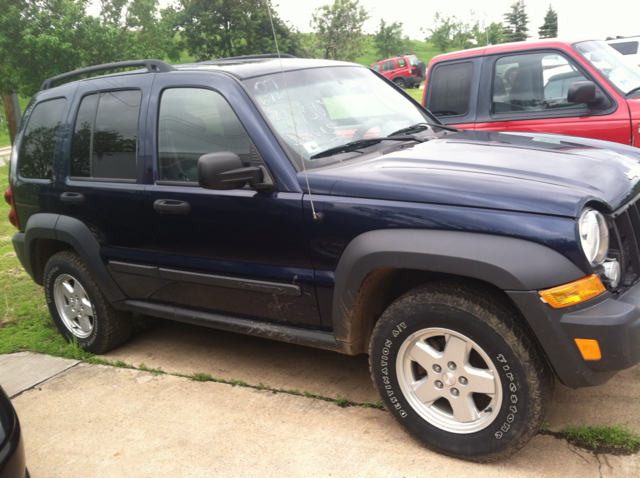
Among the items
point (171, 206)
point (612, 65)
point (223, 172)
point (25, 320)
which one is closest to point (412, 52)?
point (612, 65)

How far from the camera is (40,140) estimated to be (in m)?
4.71

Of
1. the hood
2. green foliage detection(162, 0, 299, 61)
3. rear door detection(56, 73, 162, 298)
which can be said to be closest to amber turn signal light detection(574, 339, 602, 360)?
the hood

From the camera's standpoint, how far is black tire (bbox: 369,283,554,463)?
8.94 feet

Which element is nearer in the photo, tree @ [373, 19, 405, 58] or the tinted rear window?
the tinted rear window

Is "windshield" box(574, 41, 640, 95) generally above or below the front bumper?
above

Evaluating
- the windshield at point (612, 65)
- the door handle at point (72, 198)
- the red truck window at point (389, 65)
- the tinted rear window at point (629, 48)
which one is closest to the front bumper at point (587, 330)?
the door handle at point (72, 198)

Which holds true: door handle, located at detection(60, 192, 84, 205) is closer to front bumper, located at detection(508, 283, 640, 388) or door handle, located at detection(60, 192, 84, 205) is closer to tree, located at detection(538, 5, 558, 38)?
front bumper, located at detection(508, 283, 640, 388)

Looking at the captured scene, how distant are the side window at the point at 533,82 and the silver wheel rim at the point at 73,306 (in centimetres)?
397

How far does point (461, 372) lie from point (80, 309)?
3037mm

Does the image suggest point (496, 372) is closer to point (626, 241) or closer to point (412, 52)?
point (626, 241)

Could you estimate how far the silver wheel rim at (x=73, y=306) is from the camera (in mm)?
4684

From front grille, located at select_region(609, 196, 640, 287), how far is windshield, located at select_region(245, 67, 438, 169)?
140 centimetres

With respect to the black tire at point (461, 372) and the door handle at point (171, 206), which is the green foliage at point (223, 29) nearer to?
the door handle at point (171, 206)

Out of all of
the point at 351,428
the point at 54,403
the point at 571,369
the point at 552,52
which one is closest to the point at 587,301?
the point at 571,369
